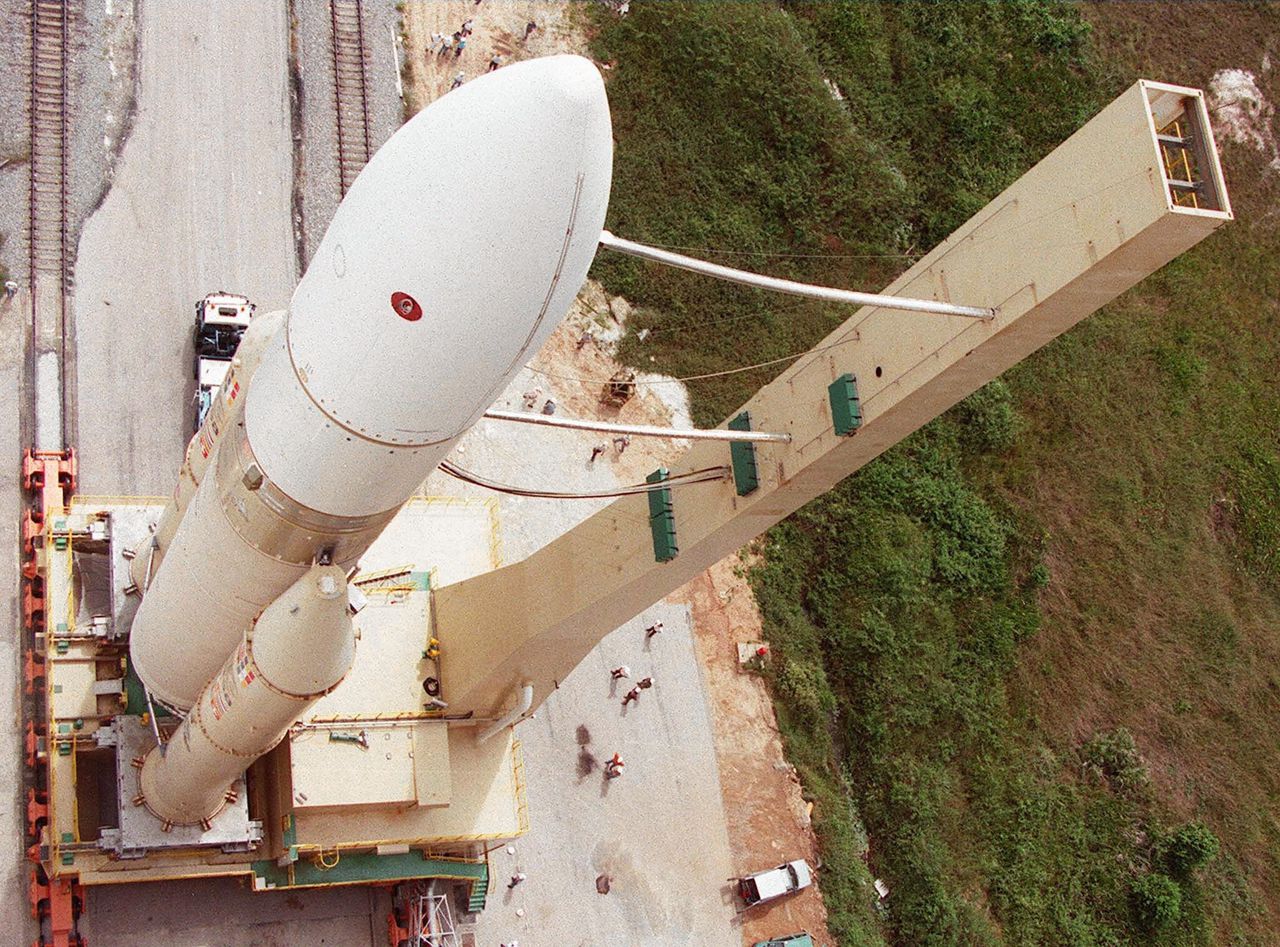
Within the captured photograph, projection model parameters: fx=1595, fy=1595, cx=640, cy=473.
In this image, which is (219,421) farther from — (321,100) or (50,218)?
(321,100)

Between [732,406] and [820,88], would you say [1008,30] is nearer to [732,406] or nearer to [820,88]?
[820,88]

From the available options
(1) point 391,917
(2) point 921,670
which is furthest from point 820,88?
(1) point 391,917

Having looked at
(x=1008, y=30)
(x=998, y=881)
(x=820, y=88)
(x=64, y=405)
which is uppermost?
(x=1008, y=30)

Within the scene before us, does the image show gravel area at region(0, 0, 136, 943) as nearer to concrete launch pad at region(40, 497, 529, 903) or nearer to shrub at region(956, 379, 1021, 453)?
concrete launch pad at region(40, 497, 529, 903)

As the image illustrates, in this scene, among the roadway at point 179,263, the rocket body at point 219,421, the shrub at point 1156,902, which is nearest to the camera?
the rocket body at point 219,421

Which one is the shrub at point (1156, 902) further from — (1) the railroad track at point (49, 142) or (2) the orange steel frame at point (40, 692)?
(1) the railroad track at point (49, 142)

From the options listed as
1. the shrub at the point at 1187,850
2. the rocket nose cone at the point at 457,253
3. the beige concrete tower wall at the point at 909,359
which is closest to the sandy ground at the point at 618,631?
the beige concrete tower wall at the point at 909,359
